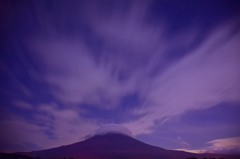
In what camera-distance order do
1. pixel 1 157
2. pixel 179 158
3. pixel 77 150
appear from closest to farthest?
1. pixel 1 157
2. pixel 179 158
3. pixel 77 150

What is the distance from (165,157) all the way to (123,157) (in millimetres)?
8691

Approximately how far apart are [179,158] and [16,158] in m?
30.6

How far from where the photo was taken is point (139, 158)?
41.2 metres

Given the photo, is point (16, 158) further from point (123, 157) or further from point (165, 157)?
point (165, 157)

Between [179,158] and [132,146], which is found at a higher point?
[132,146]

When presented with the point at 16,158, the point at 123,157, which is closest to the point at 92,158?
the point at 123,157

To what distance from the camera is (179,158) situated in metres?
43.5

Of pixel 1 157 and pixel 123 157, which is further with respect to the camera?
pixel 123 157

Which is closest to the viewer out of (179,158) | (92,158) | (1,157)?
(1,157)

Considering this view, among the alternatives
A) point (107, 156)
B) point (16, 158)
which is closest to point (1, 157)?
point (16, 158)

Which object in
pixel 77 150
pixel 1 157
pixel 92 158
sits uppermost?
pixel 77 150

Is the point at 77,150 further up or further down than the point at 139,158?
further up

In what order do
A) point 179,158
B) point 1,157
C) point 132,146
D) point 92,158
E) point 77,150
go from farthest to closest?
point 132,146, point 77,150, point 179,158, point 92,158, point 1,157

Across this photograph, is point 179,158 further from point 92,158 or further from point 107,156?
point 92,158
